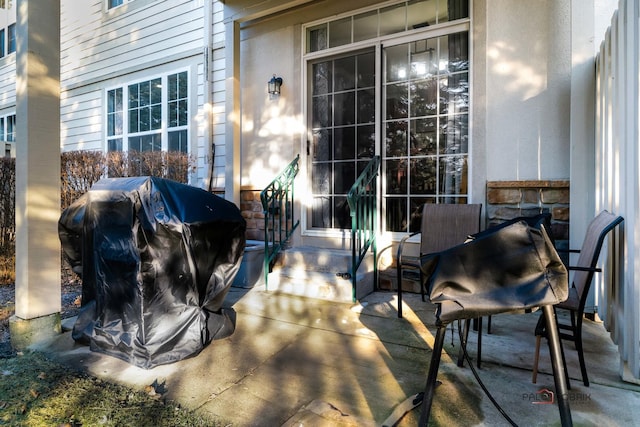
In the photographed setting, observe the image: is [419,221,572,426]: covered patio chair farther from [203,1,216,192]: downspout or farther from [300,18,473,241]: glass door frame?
[203,1,216,192]: downspout

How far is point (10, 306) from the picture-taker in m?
3.49

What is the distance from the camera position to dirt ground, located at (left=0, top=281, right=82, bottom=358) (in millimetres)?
2697

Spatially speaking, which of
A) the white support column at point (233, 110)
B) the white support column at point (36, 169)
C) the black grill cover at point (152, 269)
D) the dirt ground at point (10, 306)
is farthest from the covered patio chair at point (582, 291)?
the white support column at point (233, 110)

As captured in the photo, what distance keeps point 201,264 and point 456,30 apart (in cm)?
320

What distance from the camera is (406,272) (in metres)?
3.83


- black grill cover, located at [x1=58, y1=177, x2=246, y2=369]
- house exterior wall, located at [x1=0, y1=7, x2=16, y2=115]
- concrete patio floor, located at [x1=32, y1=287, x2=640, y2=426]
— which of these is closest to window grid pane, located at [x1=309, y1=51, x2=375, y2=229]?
concrete patio floor, located at [x1=32, y1=287, x2=640, y2=426]

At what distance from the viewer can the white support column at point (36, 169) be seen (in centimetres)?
261

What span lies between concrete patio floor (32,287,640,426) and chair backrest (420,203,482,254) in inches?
25.9

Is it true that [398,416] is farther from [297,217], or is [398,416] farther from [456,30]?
[456,30]

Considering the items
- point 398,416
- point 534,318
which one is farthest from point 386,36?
point 398,416

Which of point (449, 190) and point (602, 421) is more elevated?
point (449, 190)

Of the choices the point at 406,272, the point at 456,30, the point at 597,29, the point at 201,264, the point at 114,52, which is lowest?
the point at 406,272

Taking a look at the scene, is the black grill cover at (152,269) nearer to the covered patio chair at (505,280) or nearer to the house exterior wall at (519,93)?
the covered patio chair at (505,280)

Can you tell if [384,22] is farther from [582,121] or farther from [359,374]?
[359,374]
